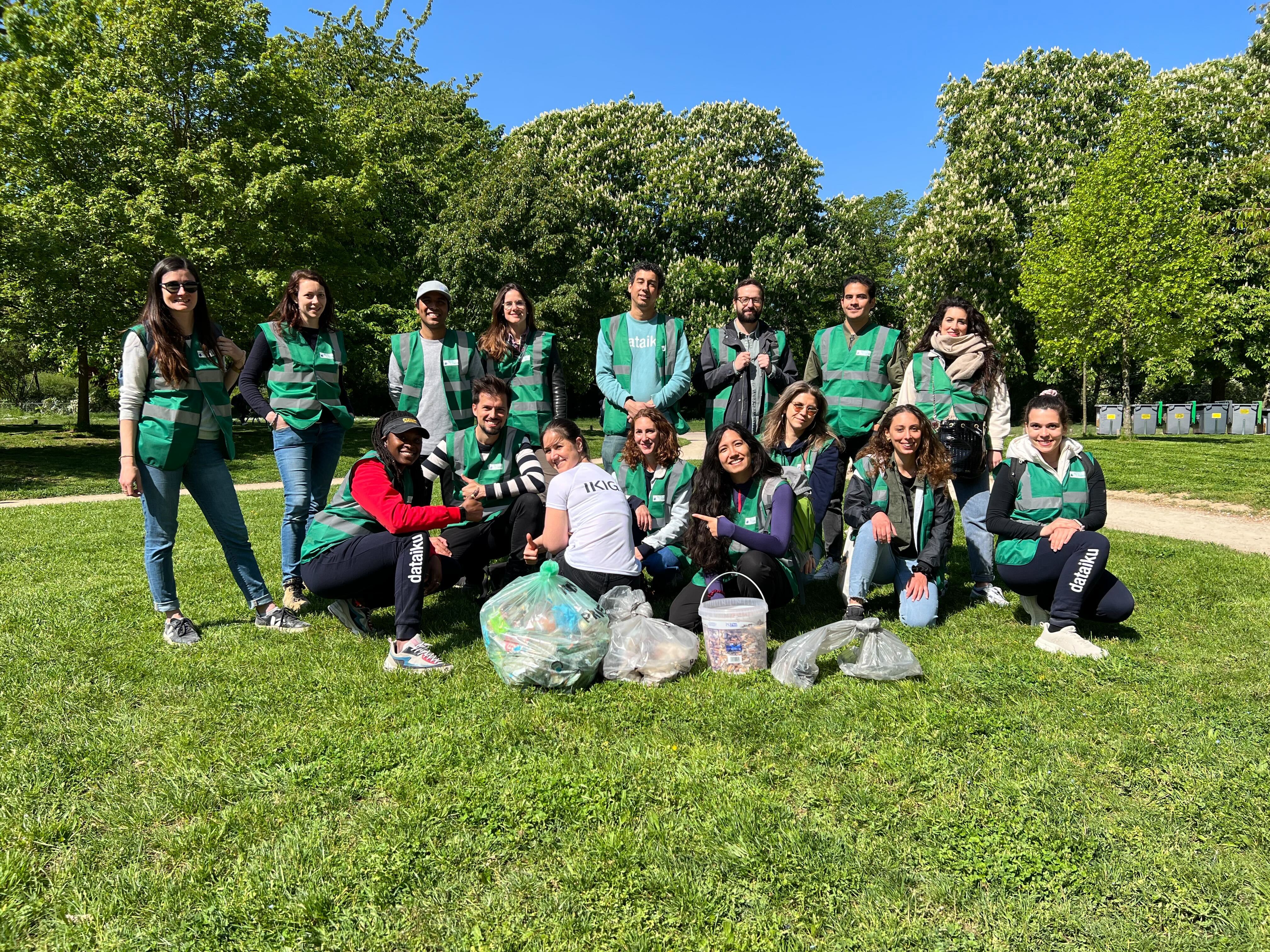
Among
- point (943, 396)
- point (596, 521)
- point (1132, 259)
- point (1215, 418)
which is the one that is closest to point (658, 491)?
point (596, 521)

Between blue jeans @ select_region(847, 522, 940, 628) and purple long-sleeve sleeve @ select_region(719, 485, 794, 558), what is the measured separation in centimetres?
56

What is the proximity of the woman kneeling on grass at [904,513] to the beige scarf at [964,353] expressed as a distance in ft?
2.03

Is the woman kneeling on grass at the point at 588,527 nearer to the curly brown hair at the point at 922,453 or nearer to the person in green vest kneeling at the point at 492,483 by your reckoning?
the person in green vest kneeling at the point at 492,483

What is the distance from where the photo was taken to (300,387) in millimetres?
4984

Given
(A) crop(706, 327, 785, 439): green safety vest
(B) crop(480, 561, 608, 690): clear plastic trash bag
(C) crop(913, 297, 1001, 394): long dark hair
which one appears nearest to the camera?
(B) crop(480, 561, 608, 690): clear plastic trash bag

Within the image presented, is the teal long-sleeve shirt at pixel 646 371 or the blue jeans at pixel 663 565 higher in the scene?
the teal long-sleeve shirt at pixel 646 371

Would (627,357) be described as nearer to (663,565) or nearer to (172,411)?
(663,565)

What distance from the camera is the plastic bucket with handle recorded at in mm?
4062

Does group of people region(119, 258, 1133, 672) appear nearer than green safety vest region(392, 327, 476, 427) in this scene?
Yes

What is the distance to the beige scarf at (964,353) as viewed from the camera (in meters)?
5.41

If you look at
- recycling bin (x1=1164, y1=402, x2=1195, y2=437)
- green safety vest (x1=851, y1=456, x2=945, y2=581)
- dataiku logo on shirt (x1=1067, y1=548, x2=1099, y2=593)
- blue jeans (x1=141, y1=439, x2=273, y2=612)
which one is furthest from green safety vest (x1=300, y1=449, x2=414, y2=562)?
recycling bin (x1=1164, y1=402, x2=1195, y2=437)

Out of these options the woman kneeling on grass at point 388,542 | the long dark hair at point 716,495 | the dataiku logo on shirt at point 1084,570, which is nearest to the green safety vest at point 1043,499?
the dataiku logo on shirt at point 1084,570

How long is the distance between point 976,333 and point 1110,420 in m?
19.9

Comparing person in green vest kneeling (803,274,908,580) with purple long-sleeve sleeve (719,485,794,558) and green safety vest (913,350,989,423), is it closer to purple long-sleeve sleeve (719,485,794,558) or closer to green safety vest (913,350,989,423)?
green safety vest (913,350,989,423)
